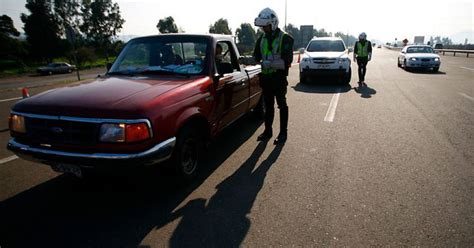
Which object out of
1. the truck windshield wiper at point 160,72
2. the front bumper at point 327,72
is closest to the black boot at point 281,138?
the truck windshield wiper at point 160,72

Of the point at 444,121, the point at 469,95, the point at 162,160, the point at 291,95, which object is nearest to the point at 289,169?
the point at 162,160

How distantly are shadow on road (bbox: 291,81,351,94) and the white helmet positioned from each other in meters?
5.82

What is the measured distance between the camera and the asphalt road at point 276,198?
280 centimetres

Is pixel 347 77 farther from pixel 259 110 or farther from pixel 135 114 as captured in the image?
pixel 135 114

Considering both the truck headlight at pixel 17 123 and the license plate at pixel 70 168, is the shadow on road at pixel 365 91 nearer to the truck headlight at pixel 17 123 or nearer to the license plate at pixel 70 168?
the license plate at pixel 70 168

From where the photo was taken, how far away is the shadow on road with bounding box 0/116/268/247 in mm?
2811

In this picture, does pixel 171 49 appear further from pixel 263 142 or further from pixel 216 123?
pixel 263 142

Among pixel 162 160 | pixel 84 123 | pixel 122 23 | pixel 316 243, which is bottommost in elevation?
pixel 316 243

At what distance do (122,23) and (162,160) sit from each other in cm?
8895

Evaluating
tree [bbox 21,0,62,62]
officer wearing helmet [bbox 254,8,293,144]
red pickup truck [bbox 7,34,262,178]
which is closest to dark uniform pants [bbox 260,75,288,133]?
officer wearing helmet [bbox 254,8,293,144]

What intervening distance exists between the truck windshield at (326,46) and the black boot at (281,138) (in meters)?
8.18

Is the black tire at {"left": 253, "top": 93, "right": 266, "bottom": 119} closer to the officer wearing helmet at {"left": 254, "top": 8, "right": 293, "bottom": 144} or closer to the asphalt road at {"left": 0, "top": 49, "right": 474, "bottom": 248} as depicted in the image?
the officer wearing helmet at {"left": 254, "top": 8, "right": 293, "bottom": 144}

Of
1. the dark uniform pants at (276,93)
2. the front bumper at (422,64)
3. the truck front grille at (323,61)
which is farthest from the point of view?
the front bumper at (422,64)

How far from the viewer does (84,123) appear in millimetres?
2930
